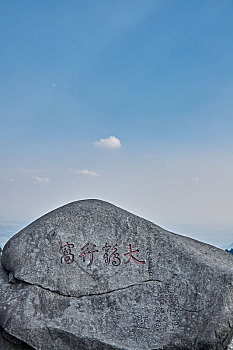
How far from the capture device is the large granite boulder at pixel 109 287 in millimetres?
5273

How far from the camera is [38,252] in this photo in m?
5.85

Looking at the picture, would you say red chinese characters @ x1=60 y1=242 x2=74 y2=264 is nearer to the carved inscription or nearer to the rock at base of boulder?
the carved inscription

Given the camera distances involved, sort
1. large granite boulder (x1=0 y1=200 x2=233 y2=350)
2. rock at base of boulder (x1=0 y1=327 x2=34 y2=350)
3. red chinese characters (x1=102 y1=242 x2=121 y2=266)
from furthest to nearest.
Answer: red chinese characters (x1=102 y1=242 x2=121 y2=266)
rock at base of boulder (x1=0 y1=327 x2=34 y2=350)
large granite boulder (x1=0 y1=200 x2=233 y2=350)

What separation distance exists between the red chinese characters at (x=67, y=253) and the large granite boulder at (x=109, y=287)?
0.02m

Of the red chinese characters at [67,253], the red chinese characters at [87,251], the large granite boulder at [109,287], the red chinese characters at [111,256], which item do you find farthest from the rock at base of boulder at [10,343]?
the red chinese characters at [111,256]

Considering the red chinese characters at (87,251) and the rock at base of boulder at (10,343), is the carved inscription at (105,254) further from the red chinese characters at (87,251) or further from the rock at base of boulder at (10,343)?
the rock at base of boulder at (10,343)

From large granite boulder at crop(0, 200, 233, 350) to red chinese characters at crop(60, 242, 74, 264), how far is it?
2 centimetres

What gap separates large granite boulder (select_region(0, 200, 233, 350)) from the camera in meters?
5.27

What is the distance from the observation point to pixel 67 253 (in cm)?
587

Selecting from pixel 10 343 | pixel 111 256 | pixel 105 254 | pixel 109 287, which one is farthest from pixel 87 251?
pixel 10 343

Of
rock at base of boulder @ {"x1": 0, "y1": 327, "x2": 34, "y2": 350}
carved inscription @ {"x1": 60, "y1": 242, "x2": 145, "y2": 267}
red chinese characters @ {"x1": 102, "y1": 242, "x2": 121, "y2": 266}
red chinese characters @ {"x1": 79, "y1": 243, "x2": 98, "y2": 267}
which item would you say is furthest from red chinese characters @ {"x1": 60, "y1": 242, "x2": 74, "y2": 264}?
rock at base of boulder @ {"x1": 0, "y1": 327, "x2": 34, "y2": 350}

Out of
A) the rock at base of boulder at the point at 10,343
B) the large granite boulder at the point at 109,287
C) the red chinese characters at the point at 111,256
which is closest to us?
the large granite boulder at the point at 109,287

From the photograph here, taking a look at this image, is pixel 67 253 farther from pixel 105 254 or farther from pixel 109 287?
pixel 109 287

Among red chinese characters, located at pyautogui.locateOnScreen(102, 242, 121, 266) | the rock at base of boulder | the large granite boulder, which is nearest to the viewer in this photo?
the large granite boulder
